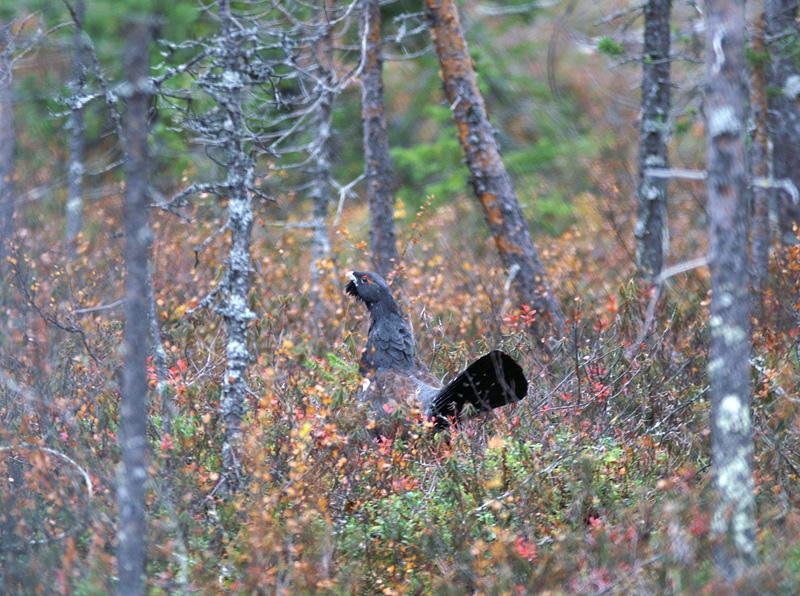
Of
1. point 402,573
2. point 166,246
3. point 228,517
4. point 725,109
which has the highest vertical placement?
point 725,109

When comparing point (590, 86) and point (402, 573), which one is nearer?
point (402, 573)

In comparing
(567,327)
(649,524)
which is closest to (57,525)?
(649,524)

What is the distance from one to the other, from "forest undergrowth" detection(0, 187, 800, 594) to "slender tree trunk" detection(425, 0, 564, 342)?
947mm

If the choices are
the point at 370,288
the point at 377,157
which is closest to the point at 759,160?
the point at 377,157

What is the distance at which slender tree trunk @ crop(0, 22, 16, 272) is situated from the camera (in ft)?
28.9

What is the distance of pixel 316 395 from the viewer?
21.9 feet

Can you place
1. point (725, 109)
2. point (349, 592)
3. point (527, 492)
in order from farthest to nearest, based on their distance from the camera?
point (527, 492) → point (349, 592) → point (725, 109)

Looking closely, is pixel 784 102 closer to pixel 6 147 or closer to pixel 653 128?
pixel 653 128

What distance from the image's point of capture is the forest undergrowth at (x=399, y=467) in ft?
16.8

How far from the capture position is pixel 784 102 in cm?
1230

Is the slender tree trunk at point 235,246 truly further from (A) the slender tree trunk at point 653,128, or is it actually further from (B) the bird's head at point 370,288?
(A) the slender tree trunk at point 653,128

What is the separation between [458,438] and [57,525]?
110 inches

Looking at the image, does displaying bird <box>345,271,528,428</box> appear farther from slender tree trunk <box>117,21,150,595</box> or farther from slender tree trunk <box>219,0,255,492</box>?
slender tree trunk <box>117,21,150,595</box>

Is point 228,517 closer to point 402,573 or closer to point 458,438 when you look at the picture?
point 402,573
